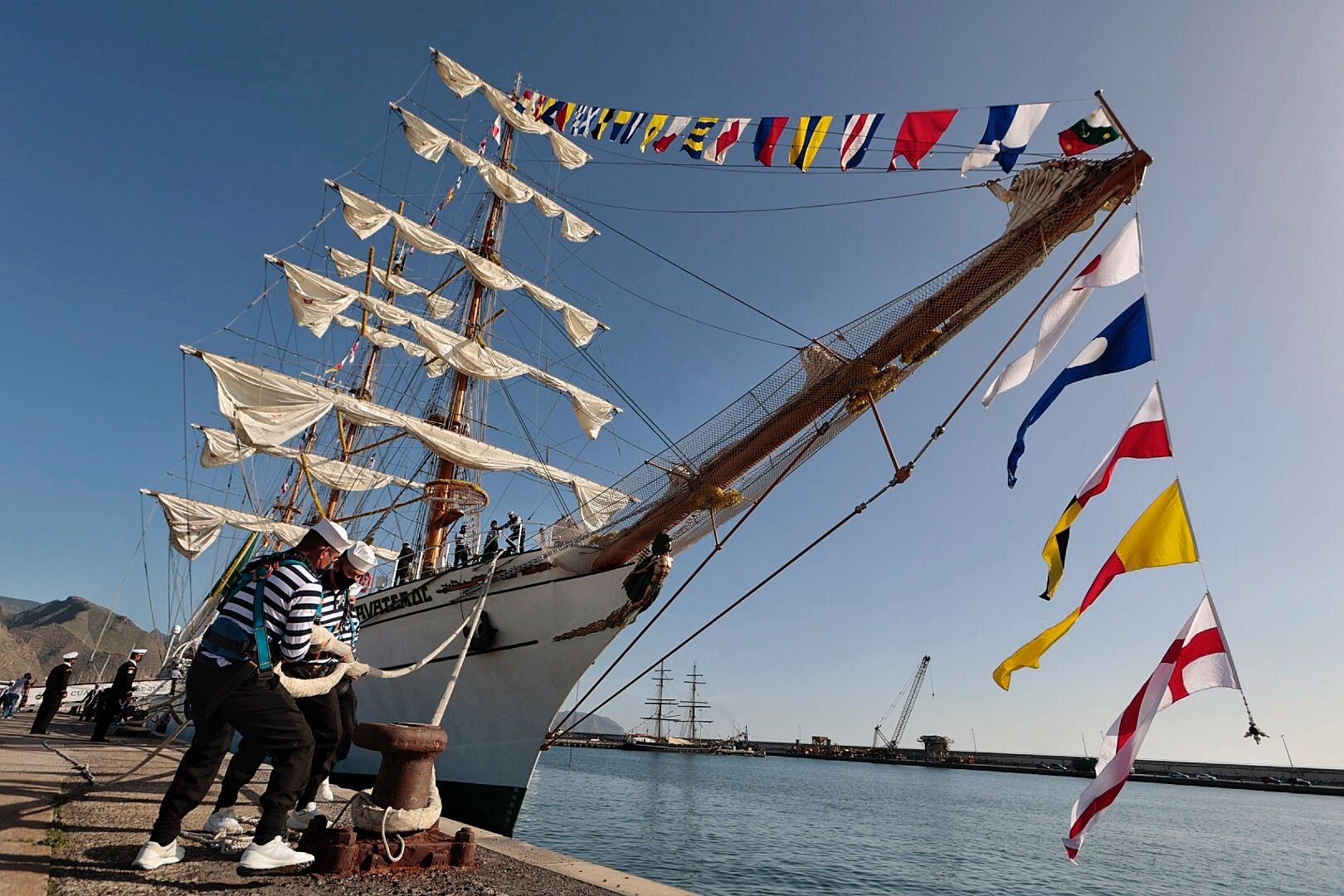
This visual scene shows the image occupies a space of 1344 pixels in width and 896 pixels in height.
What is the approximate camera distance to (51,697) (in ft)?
42.1

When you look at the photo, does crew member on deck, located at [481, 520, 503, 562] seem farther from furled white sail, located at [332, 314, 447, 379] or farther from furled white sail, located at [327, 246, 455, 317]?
furled white sail, located at [327, 246, 455, 317]

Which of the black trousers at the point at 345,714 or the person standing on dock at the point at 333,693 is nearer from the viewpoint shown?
the person standing on dock at the point at 333,693

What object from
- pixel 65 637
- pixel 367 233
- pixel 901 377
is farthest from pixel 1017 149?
pixel 65 637

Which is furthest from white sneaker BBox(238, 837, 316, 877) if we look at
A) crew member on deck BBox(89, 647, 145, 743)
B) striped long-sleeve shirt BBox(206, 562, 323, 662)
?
crew member on deck BBox(89, 647, 145, 743)

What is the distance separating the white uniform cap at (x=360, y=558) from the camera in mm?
4477

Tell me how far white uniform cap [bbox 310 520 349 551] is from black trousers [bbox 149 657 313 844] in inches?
31.3

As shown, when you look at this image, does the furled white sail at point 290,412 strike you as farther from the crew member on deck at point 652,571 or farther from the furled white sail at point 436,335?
the crew member on deck at point 652,571

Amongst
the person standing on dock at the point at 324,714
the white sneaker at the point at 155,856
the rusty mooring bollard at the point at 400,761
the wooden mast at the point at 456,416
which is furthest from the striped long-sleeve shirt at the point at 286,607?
the wooden mast at the point at 456,416

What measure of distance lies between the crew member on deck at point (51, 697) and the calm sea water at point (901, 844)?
9.34 meters

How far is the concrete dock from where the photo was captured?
3.30m

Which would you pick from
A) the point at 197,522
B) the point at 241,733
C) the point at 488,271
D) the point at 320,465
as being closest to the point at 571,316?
the point at 488,271

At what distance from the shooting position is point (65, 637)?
154750 mm

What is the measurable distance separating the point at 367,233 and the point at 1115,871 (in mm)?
32114

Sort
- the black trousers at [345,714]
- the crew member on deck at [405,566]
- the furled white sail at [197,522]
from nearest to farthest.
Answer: the black trousers at [345,714] < the crew member on deck at [405,566] < the furled white sail at [197,522]
